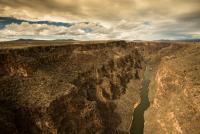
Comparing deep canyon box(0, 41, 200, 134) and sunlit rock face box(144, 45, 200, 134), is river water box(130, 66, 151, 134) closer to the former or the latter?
deep canyon box(0, 41, 200, 134)

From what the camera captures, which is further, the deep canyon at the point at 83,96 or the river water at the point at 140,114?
the river water at the point at 140,114

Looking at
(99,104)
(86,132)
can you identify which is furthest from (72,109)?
(99,104)

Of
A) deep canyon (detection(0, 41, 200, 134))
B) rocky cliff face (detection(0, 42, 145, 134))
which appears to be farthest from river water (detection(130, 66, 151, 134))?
rocky cliff face (detection(0, 42, 145, 134))

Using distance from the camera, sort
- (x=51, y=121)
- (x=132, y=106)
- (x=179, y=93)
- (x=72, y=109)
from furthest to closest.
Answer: (x=132, y=106)
(x=179, y=93)
(x=72, y=109)
(x=51, y=121)

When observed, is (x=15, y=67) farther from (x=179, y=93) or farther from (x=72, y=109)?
Result: (x=179, y=93)

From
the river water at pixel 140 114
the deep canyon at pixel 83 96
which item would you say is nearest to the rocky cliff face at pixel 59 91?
the deep canyon at pixel 83 96

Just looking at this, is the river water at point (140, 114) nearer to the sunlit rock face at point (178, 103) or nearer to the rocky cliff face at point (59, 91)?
the sunlit rock face at point (178, 103)

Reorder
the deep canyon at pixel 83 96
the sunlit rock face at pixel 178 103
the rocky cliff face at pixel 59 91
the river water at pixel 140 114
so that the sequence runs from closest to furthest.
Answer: the rocky cliff face at pixel 59 91 → the deep canyon at pixel 83 96 → the sunlit rock face at pixel 178 103 → the river water at pixel 140 114
